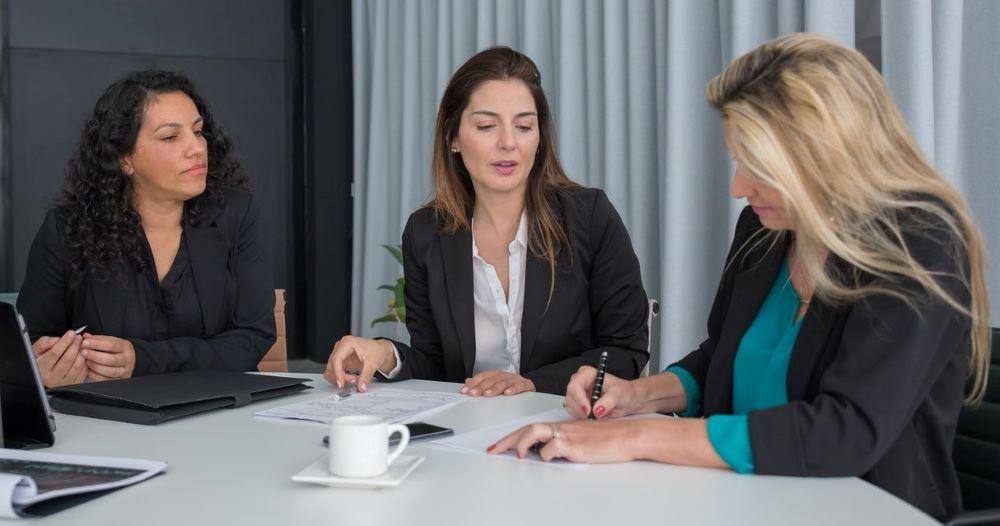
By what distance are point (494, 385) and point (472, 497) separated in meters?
0.68

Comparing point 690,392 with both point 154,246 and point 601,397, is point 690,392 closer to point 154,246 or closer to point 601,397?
point 601,397

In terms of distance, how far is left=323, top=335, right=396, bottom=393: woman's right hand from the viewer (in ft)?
6.02

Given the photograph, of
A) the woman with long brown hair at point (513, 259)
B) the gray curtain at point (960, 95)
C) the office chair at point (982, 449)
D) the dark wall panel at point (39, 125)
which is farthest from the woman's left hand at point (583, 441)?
the dark wall panel at point (39, 125)

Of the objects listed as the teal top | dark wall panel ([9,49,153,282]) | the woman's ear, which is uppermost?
dark wall panel ([9,49,153,282])

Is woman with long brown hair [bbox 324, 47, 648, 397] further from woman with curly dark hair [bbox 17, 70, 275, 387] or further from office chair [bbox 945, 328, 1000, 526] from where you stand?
office chair [bbox 945, 328, 1000, 526]

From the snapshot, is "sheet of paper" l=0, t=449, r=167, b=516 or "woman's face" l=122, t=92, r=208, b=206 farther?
"woman's face" l=122, t=92, r=208, b=206

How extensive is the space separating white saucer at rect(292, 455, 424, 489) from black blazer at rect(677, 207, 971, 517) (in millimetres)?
430

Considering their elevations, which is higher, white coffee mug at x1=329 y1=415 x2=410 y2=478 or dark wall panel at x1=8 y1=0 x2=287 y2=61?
dark wall panel at x1=8 y1=0 x2=287 y2=61

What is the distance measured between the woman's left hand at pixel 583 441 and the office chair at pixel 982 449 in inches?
23.1

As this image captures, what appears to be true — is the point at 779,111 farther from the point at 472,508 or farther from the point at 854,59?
the point at 472,508

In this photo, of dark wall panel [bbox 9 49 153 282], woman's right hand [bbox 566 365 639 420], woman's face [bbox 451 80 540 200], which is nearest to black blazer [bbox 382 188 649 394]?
woman's face [bbox 451 80 540 200]

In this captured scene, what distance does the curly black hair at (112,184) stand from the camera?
2.31m

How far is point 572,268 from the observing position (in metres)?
2.23

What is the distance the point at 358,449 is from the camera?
44.4 inches
